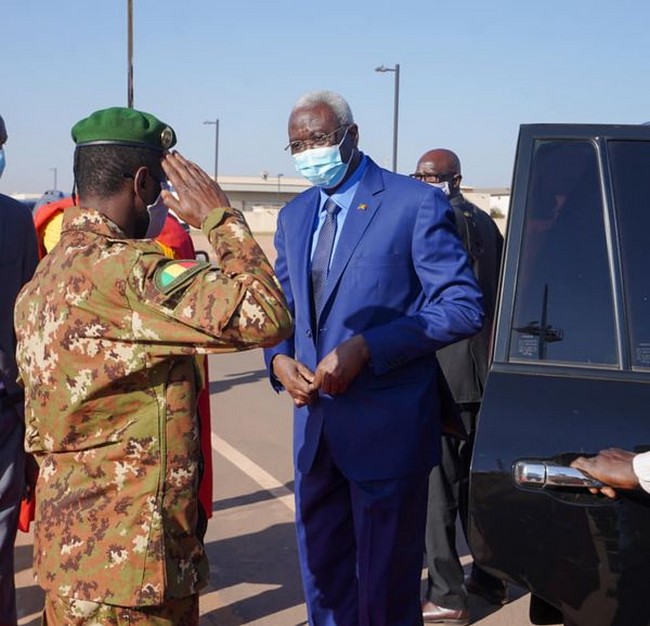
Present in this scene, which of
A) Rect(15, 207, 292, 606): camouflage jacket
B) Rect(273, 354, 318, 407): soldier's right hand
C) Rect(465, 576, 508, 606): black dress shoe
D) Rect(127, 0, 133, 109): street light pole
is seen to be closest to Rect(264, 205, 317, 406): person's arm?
Rect(273, 354, 318, 407): soldier's right hand

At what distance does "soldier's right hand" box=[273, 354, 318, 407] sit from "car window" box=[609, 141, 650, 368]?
115 cm

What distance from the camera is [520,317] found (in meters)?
2.37

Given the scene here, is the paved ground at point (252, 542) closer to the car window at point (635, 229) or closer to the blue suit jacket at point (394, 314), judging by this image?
the blue suit jacket at point (394, 314)

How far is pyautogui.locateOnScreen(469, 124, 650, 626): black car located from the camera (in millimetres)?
2127

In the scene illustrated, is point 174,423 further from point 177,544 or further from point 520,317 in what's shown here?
point 520,317

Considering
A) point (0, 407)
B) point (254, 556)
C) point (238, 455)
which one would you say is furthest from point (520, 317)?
point (238, 455)

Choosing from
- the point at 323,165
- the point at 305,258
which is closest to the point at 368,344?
the point at 305,258

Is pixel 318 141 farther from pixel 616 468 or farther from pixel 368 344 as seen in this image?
pixel 616 468

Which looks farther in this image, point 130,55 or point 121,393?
point 130,55

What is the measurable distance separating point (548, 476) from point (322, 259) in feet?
4.19

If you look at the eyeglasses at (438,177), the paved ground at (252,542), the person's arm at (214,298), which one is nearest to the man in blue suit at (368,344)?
the person's arm at (214,298)

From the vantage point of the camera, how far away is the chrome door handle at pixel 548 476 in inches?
83.7

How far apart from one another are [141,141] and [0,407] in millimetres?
1592

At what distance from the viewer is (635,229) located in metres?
2.28
